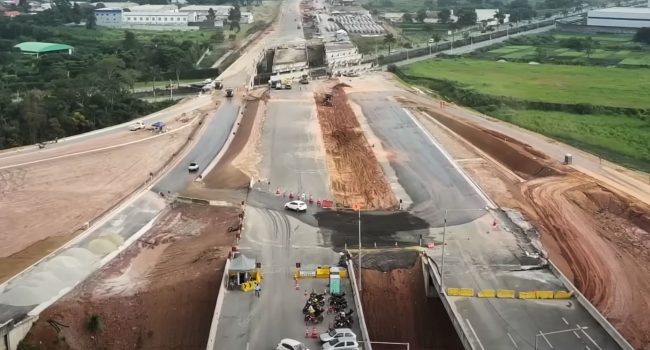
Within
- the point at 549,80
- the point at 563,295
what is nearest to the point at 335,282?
the point at 563,295

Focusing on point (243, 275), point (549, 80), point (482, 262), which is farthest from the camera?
point (549, 80)

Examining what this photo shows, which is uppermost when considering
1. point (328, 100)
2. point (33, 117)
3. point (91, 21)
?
point (91, 21)

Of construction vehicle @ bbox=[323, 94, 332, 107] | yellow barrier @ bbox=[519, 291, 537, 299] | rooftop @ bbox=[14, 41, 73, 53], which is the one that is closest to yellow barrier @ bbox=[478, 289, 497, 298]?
yellow barrier @ bbox=[519, 291, 537, 299]

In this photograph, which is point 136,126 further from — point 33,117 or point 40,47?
point 40,47

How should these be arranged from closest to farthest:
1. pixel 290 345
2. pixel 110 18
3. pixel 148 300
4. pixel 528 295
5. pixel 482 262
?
pixel 290 345, pixel 528 295, pixel 148 300, pixel 482 262, pixel 110 18

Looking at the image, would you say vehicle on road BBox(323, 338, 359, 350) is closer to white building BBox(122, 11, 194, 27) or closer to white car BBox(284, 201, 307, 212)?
white car BBox(284, 201, 307, 212)

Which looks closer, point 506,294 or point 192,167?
point 506,294

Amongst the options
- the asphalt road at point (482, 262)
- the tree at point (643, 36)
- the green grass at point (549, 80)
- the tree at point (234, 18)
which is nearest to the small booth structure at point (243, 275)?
the asphalt road at point (482, 262)
